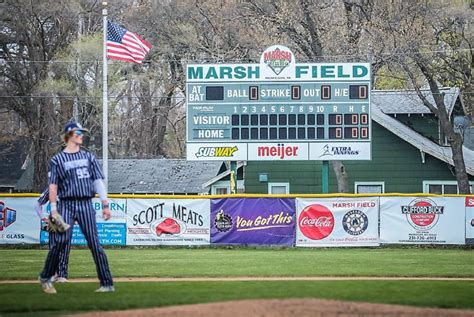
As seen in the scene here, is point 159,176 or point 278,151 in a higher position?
point 278,151

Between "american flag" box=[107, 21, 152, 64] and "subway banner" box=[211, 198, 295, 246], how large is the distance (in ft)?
17.3

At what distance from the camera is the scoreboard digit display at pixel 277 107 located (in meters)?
26.4

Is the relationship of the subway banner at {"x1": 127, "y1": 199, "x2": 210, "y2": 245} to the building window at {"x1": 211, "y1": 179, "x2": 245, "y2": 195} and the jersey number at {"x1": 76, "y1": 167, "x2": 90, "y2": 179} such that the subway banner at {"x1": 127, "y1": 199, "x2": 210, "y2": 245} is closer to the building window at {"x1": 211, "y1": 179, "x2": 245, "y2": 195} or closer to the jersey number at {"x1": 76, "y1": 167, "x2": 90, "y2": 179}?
the jersey number at {"x1": 76, "y1": 167, "x2": 90, "y2": 179}

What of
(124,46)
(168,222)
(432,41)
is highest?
(432,41)

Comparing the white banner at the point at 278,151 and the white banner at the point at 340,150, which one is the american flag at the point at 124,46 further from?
the white banner at the point at 340,150

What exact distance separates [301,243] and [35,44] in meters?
21.6

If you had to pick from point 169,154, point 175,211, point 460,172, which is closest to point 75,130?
point 175,211

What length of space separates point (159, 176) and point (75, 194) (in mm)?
33522

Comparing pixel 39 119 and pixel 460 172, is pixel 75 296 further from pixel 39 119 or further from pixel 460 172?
pixel 39 119

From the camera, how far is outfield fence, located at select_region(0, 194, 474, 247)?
83.0ft

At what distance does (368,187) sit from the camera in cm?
3853

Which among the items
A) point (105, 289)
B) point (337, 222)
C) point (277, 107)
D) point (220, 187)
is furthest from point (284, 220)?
point (220, 187)

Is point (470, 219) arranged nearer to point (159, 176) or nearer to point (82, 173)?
point (82, 173)

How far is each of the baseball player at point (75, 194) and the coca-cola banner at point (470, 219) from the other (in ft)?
53.4
